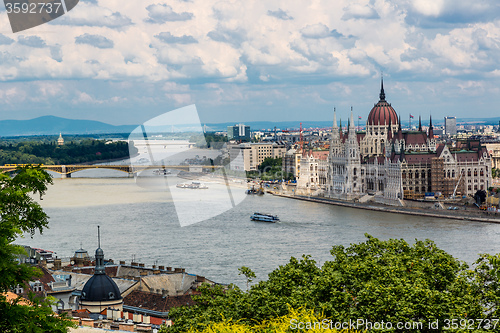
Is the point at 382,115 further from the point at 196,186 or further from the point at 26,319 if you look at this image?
the point at 26,319

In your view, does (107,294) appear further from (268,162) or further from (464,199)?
(268,162)

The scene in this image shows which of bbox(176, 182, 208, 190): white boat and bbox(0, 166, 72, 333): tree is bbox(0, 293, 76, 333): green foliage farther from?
bbox(176, 182, 208, 190): white boat

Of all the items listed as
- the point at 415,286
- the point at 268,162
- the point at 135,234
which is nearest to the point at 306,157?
the point at 268,162

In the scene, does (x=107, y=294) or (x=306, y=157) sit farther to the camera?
(x=306, y=157)

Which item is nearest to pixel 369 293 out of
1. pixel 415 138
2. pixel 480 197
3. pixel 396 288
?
pixel 396 288

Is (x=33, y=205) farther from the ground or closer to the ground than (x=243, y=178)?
farther from the ground

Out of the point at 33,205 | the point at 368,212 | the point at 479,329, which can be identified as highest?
the point at 33,205
